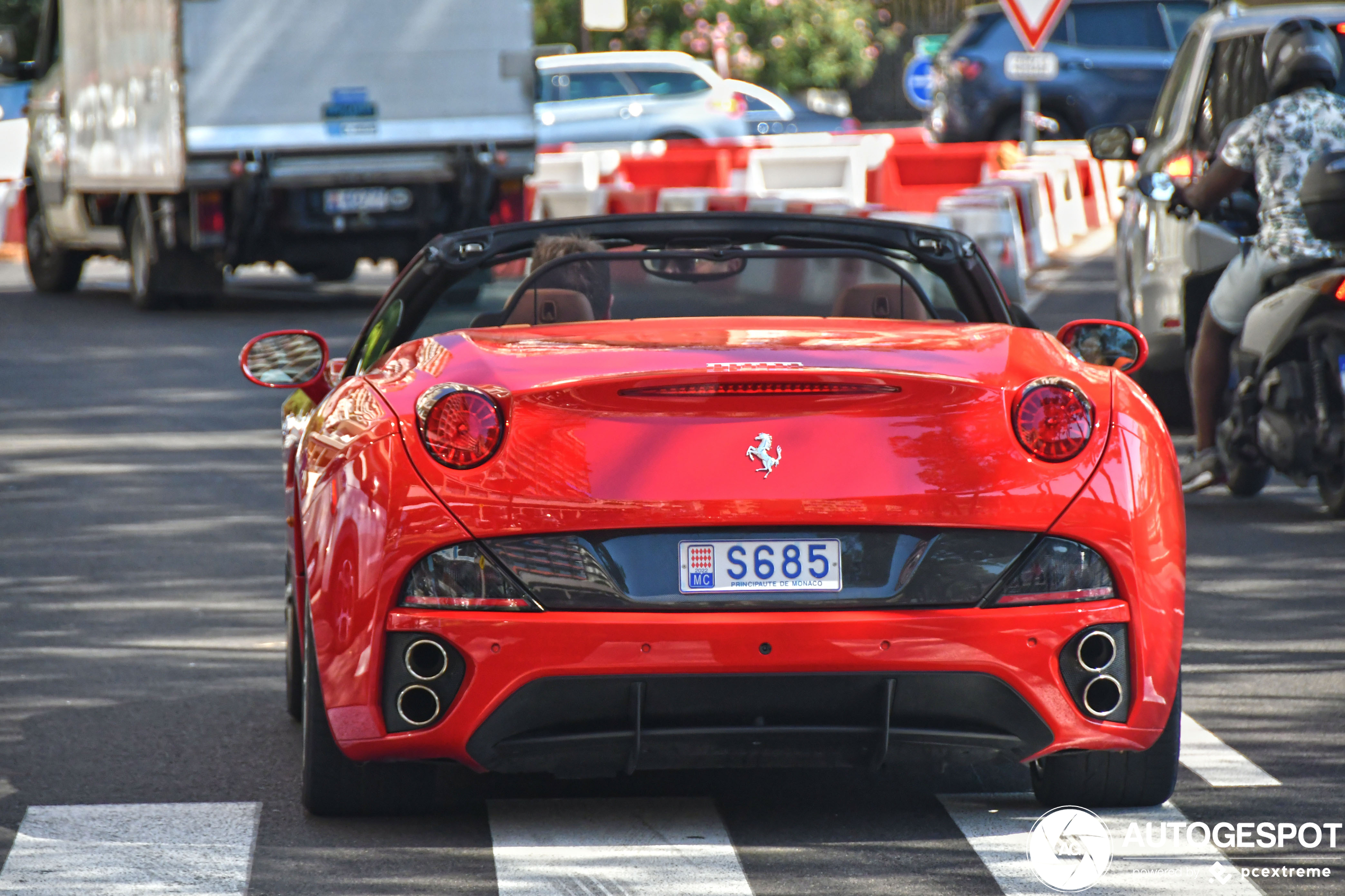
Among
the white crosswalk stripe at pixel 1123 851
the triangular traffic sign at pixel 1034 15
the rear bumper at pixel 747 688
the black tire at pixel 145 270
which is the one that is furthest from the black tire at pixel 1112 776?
the triangular traffic sign at pixel 1034 15

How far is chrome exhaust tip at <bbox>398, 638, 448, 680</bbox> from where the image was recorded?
436cm

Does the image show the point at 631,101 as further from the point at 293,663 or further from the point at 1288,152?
the point at 293,663

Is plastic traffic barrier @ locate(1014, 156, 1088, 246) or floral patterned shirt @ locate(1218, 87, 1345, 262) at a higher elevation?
floral patterned shirt @ locate(1218, 87, 1345, 262)

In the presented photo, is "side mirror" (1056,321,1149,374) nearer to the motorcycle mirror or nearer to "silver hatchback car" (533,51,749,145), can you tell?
the motorcycle mirror

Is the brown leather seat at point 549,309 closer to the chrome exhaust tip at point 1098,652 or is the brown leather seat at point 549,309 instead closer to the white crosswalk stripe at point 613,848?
the white crosswalk stripe at point 613,848

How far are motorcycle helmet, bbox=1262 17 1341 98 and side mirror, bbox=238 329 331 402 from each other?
15.1 feet

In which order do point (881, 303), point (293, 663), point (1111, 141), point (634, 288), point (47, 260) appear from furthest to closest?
point (47, 260)
point (1111, 141)
point (293, 663)
point (634, 288)
point (881, 303)

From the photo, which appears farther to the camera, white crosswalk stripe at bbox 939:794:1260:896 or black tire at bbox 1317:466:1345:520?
black tire at bbox 1317:466:1345:520

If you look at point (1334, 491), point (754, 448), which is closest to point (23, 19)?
point (1334, 491)

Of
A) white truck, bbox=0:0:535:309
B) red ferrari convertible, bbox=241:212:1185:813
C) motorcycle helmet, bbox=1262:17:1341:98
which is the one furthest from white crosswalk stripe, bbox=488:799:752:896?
white truck, bbox=0:0:535:309

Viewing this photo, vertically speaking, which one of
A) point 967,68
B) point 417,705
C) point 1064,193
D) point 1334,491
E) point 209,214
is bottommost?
point 1064,193

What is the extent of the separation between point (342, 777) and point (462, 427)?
0.80 meters

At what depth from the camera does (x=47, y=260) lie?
68.2 feet

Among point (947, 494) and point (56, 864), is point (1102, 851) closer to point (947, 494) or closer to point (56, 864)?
point (947, 494)
